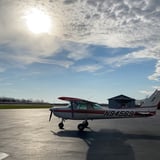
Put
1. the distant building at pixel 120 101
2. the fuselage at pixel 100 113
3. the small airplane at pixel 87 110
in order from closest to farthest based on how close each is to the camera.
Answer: the fuselage at pixel 100 113, the small airplane at pixel 87 110, the distant building at pixel 120 101

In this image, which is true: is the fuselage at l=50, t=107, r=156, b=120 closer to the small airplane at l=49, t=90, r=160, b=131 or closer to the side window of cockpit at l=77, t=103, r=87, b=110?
the small airplane at l=49, t=90, r=160, b=131

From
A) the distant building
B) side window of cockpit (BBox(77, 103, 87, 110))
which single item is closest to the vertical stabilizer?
side window of cockpit (BBox(77, 103, 87, 110))

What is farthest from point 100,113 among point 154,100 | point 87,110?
point 154,100

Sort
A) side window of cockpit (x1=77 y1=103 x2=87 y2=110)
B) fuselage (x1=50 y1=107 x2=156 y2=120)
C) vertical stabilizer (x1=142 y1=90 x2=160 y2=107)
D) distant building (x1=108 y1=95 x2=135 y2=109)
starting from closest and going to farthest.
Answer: fuselage (x1=50 y1=107 x2=156 y2=120) → side window of cockpit (x1=77 y1=103 x2=87 y2=110) → vertical stabilizer (x1=142 y1=90 x2=160 y2=107) → distant building (x1=108 y1=95 x2=135 y2=109)

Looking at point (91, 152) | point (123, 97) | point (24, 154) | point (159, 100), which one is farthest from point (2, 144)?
point (123, 97)

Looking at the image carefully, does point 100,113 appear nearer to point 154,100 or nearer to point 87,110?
point 87,110

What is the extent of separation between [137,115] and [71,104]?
481cm

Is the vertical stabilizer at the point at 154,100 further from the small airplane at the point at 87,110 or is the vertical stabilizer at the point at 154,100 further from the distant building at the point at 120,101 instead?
the distant building at the point at 120,101

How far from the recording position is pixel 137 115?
20.4 meters

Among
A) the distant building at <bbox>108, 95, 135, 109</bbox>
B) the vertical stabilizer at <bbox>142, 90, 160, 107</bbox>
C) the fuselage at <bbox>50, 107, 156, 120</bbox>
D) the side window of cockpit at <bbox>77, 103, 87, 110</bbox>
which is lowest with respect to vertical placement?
the fuselage at <bbox>50, 107, 156, 120</bbox>

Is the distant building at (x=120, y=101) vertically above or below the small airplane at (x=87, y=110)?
above

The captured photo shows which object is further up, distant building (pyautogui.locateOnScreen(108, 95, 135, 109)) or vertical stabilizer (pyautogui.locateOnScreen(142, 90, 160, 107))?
distant building (pyautogui.locateOnScreen(108, 95, 135, 109))

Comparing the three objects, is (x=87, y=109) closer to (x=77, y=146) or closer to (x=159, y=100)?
(x=159, y=100)

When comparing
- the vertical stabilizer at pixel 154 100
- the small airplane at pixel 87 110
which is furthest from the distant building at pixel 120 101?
the small airplane at pixel 87 110
